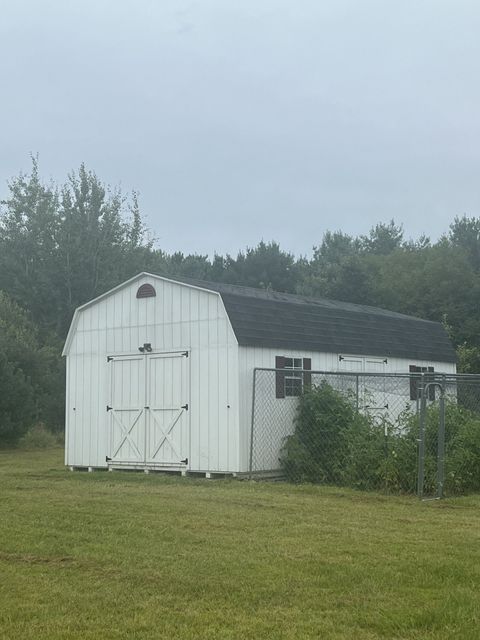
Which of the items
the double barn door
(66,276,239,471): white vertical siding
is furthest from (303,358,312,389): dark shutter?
the double barn door

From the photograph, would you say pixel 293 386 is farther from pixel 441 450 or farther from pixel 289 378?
pixel 441 450

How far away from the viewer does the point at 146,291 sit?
16.0 meters

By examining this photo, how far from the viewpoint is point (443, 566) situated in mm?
6754

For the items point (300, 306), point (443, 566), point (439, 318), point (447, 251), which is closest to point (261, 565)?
point (443, 566)

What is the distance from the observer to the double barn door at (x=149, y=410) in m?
15.2

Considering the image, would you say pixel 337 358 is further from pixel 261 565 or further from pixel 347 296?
pixel 347 296

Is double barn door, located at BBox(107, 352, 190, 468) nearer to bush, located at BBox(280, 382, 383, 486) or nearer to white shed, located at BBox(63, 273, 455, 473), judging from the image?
white shed, located at BBox(63, 273, 455, 473)

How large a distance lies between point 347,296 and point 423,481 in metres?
28.8

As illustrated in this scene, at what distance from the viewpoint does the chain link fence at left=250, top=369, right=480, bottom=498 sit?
11928 millimetres

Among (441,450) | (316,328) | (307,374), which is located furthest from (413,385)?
(441,450)

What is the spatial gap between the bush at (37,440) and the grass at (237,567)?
13869mm

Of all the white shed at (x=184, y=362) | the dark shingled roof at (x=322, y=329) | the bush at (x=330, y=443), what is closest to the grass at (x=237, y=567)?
the bush at (x=330, y=443)

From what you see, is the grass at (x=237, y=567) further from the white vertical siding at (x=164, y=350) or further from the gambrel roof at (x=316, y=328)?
the gambrel roof at (x=316, y=328)

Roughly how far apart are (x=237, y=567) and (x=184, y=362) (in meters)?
8.56
